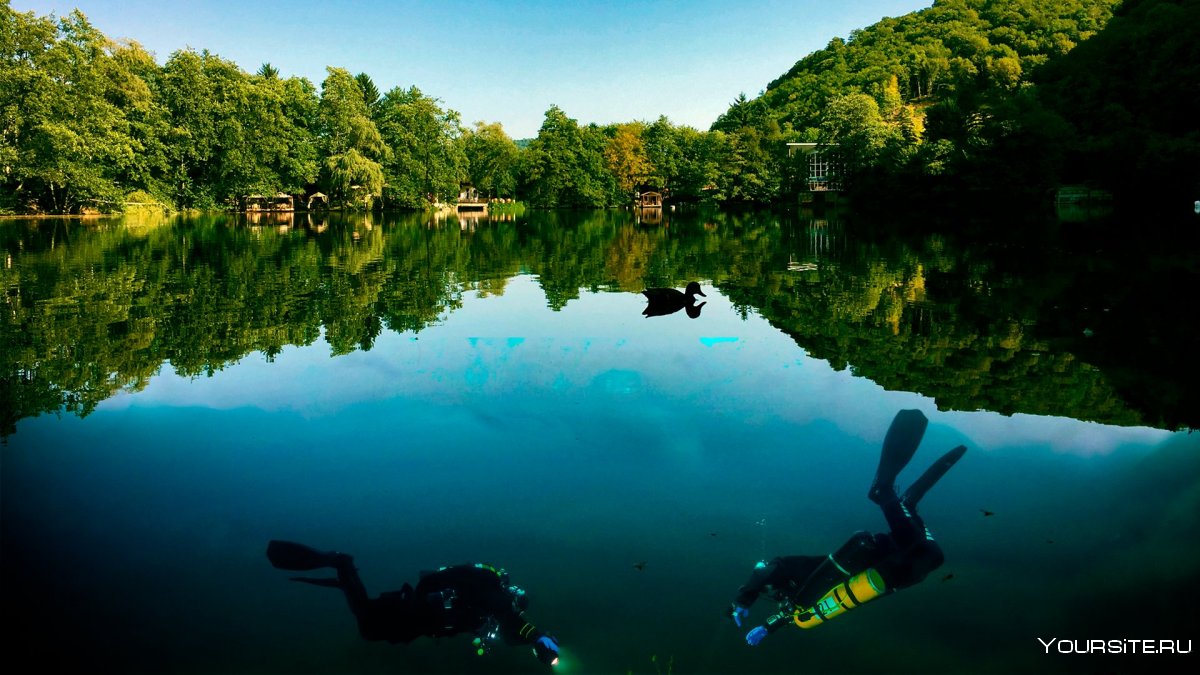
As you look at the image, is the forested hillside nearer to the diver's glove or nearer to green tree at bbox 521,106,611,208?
green tree at bbox 521,106,611,208

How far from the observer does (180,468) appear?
239 inches

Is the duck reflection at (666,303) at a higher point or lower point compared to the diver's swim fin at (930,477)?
higher

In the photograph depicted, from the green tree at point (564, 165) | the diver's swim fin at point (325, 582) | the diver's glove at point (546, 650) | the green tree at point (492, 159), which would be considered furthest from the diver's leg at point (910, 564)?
the green tree at point (492, 159)

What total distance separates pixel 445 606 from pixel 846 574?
231 cm

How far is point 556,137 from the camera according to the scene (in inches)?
3494

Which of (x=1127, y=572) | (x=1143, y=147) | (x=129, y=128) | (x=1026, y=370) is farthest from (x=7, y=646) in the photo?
(x=129, y=128)

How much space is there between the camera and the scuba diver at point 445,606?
390 cm

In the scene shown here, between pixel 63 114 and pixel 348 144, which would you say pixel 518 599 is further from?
pixel 348 144

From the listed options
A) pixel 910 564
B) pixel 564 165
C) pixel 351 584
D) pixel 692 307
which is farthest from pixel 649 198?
pixel 351 584

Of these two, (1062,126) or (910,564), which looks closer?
(910,564)

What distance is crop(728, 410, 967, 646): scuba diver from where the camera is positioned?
160 inches

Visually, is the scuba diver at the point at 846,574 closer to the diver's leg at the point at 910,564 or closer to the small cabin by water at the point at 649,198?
the diver's leg at the point at 910,564

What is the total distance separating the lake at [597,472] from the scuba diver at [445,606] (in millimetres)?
96

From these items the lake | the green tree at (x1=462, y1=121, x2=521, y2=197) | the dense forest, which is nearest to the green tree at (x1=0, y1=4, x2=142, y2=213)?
the dense forest
